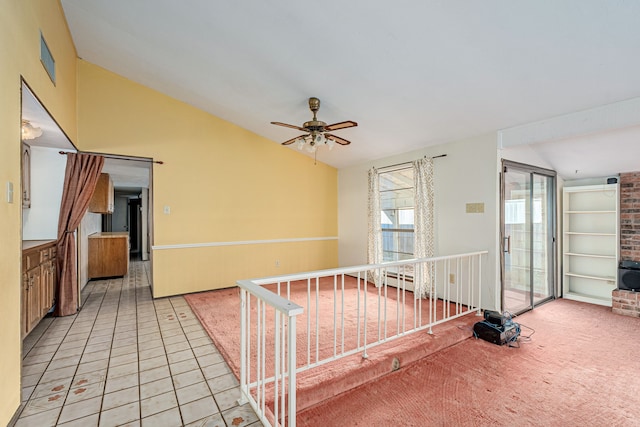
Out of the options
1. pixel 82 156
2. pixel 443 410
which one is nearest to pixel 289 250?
pixel 82 156

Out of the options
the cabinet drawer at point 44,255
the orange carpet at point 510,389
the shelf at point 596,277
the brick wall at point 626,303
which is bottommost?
the orange carpet at point 510,389

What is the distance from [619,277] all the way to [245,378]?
16.5 feet

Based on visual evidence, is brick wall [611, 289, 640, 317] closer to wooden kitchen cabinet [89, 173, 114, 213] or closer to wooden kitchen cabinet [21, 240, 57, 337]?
wooden kitchen cabinet [21, 240, 57, 337]

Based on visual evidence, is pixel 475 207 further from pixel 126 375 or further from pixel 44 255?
pixel 44 255

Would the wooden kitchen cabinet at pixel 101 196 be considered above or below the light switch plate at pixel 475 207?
above

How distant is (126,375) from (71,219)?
250cm

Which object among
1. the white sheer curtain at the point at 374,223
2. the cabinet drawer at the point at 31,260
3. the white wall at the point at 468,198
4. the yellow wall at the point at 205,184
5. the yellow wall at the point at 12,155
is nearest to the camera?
the yellow wall at the point at 12,155

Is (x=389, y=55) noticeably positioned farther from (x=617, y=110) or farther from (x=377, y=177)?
(x=377, y=177)

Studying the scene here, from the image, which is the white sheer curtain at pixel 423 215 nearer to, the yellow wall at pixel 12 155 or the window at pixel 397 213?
the window at pixel 397 213

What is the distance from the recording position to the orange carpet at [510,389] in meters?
1.92

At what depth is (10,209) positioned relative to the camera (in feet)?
5.74

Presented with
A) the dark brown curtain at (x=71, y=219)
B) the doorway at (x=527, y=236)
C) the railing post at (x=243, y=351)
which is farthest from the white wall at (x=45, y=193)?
the doorway at (x=527, y=236)

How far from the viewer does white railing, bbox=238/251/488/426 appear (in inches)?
64.4

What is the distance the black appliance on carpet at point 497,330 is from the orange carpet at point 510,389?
0.27 ft
